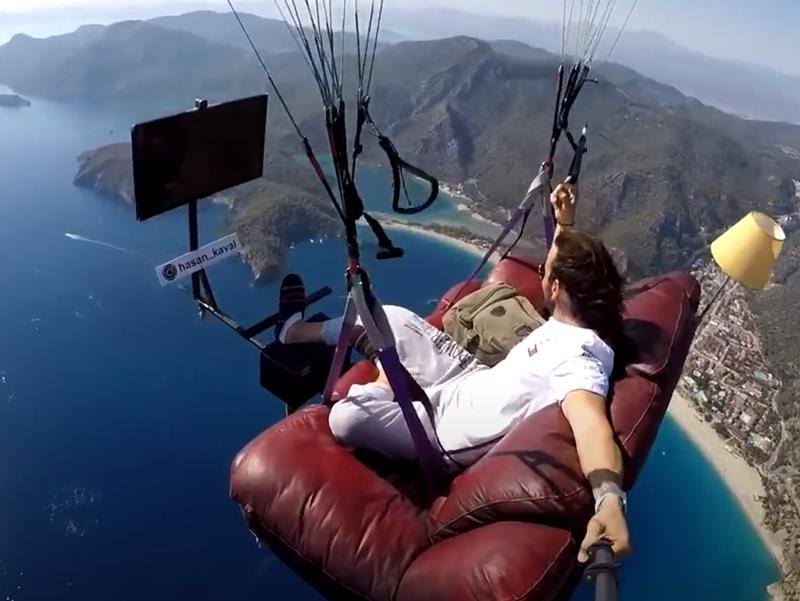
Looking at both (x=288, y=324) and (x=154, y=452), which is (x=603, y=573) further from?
(x=154, y=452)

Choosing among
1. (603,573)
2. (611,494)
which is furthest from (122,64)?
(603,573)

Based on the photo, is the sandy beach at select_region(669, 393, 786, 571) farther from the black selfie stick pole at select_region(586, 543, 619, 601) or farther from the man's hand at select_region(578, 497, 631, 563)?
the black selfie stick pole at select_region(586, 543, 619, 601)

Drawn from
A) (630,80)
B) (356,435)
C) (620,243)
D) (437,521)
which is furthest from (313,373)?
(630,80)

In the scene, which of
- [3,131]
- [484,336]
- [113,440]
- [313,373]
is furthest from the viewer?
[3,131]

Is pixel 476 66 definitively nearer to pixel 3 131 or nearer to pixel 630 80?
pixel 630 80

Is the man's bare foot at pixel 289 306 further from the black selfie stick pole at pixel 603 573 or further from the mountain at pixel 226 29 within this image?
the mountain at pixel 226 29

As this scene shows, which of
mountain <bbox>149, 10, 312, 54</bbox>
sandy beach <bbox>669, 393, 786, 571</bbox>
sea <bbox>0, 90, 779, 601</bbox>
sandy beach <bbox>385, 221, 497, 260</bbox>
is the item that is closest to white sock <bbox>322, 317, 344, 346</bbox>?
sea <bbox>0, 90, 779, 601</bbox>

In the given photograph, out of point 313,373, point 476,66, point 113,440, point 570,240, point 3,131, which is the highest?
point 570,240

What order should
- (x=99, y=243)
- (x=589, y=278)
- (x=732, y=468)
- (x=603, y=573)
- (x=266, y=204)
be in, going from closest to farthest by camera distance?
(x=603, y=573), (x=589, y=278), (x=732, y=468), (x=99, y=243), (x=266, y=204)
